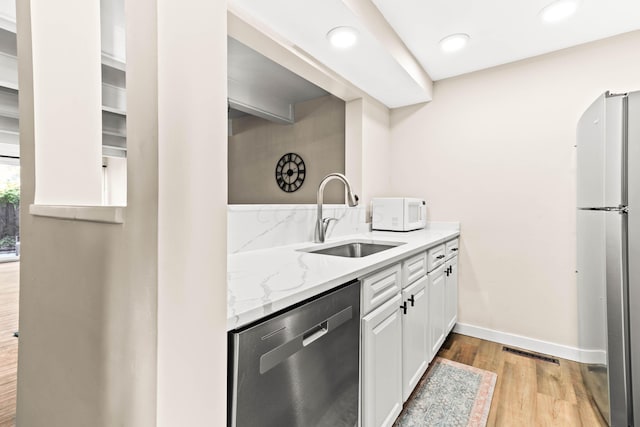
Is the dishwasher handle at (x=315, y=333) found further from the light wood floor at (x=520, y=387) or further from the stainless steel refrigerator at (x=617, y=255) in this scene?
the stainless steel refrigerator at (x=617, y=255)

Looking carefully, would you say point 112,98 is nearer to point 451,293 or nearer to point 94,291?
point 94,291

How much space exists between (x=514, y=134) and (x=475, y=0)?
3.65 ft

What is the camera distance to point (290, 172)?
3602 millimetres

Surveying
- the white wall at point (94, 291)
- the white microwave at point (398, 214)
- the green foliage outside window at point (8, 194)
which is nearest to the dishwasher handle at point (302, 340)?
the white wall at point (94, 291)

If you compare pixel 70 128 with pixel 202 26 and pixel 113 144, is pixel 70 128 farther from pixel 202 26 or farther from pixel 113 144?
pixel 113 144

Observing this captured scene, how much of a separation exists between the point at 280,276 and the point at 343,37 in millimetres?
1474

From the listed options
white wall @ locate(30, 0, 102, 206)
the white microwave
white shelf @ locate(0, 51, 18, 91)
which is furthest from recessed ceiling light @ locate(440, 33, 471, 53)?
white shelf @ locate(0, 51, 18, 91)

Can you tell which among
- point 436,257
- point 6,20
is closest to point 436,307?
point 436,257

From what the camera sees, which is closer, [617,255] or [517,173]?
[617,255]

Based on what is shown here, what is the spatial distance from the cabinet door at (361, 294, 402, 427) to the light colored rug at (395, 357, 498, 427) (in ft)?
0.76

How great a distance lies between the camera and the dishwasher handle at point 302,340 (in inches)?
29.6

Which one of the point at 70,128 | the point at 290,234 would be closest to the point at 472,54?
the point at 290,234

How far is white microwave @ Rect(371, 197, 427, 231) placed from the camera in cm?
244

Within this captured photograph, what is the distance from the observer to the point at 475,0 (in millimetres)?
1750
